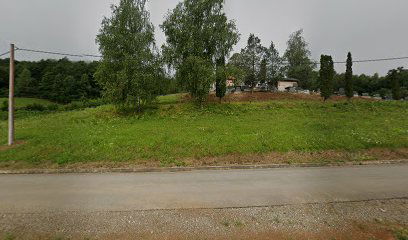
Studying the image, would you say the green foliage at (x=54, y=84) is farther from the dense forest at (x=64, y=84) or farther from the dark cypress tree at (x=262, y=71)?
the dark cypress tree at (x=262, y=71)

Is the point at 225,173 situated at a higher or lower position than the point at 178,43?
lower

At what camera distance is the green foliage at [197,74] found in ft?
91.4

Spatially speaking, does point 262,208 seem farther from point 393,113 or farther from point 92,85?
point 92,85

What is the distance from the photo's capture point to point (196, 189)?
10.5 m

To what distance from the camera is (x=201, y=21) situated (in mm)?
30359

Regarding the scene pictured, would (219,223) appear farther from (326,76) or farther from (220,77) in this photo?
(326,76)

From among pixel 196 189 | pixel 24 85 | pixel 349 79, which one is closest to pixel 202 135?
pixel 196 189

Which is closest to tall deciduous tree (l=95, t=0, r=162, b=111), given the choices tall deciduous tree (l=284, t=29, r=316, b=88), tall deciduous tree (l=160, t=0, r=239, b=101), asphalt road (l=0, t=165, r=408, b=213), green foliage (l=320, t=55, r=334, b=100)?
tall deciduous tree (l=160, t=0, r=239, b=101)

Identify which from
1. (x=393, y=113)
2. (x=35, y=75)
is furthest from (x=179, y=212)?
(x=35, y=75)

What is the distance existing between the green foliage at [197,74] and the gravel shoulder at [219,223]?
20.3m

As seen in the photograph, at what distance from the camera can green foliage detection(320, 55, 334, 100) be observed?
3544 cm

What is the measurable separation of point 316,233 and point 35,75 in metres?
98.0

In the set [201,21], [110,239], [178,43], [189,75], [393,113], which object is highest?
[201,21]

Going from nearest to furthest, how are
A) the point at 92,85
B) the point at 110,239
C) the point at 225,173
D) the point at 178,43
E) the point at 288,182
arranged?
the point at 110,239 → the point at 288,182 → the point at 225,173 → the point at 178,43 → the point at 92,85
